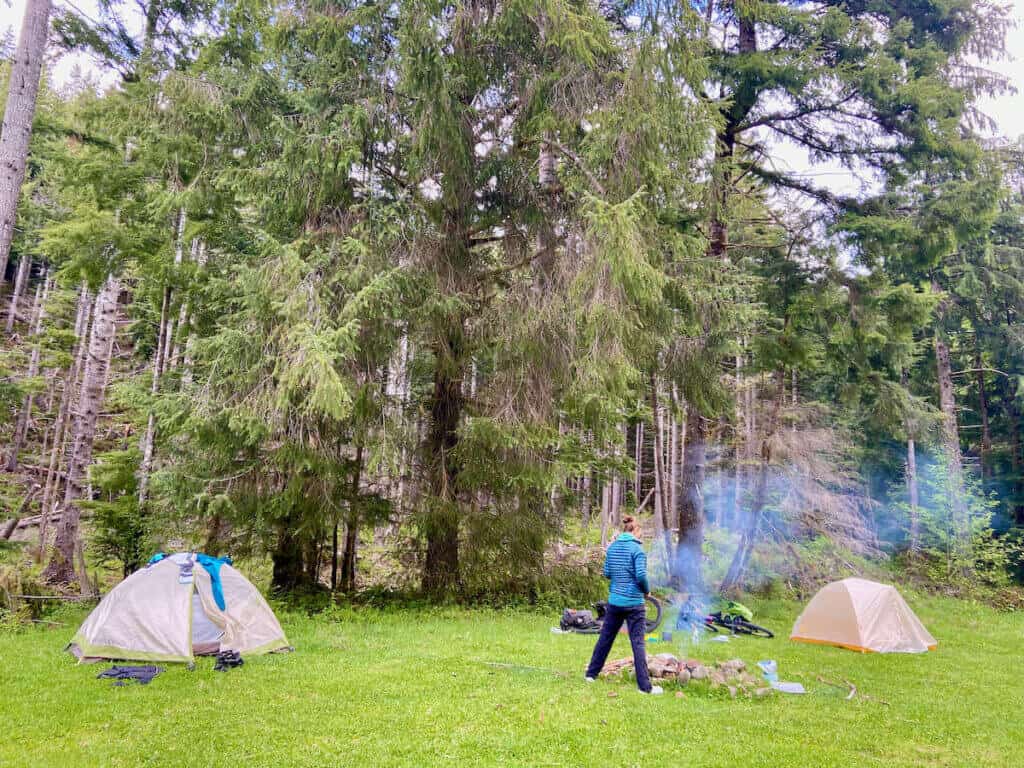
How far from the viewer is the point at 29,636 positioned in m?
7.44

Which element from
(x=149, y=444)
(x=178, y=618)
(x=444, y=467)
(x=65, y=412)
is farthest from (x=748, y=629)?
(x=65, y=412)

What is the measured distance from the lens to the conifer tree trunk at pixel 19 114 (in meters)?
5.25

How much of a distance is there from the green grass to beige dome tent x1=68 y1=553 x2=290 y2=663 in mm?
273

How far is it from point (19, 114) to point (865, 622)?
1117cm

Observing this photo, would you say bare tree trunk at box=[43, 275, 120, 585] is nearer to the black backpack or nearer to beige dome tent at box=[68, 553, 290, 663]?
beige dome tent at box=[68, 553, 290, 663]

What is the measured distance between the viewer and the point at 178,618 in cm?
658

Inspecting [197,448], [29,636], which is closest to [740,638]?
[197,448]

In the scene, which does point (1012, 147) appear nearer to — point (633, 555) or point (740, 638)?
point (740, 638)

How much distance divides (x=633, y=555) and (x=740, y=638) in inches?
174

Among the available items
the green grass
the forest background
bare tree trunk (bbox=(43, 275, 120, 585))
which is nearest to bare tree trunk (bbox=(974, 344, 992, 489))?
the forest background

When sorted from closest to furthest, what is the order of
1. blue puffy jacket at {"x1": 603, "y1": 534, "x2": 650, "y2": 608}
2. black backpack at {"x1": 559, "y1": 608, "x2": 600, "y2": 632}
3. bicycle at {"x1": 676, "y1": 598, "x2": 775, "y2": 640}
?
blue puffy jacket at {"x1": 603, "y1": 534, "x2": 650, "y2": 608} < black backpack at {"x1": 559, "y1": 608, "x2": 600, "y2": 632} < bicycle at {"x1": 676, "y1": 598, "x2": 775, "y2": 640}

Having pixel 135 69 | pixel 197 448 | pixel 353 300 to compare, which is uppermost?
pixel 135 69

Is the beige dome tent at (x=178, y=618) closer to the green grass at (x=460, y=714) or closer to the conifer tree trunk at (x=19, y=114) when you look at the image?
the green grass at (x=460, y=714)

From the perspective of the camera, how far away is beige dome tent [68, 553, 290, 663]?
21.1ft
